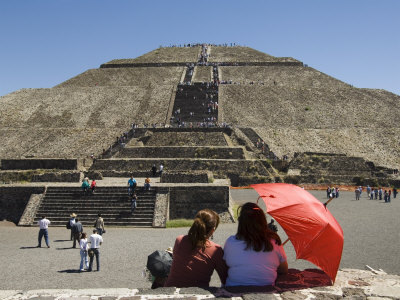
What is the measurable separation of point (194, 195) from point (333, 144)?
23156mm

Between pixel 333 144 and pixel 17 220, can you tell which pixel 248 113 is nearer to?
pixel 333 144

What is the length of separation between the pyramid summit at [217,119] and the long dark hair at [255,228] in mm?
23245

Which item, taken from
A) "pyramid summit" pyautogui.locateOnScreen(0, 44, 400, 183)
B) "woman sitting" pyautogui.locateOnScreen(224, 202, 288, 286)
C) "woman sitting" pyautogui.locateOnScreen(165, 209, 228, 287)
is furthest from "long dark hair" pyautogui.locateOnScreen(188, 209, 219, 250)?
"pyramid summit" pyautogui.locateOnScreen(0, 44, 400, 183)

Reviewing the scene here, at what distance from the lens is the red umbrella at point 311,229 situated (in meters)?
5.15

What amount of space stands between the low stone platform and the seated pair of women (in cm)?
16

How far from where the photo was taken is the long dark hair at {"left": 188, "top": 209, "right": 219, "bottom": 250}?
4.93 metres

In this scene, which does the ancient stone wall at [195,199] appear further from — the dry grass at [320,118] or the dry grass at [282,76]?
the dry grass at [282,76]

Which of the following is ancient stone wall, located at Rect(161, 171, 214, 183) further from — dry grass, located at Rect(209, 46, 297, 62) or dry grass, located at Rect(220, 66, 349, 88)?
dry grass, located at Rect(209, 46, 297, 62)

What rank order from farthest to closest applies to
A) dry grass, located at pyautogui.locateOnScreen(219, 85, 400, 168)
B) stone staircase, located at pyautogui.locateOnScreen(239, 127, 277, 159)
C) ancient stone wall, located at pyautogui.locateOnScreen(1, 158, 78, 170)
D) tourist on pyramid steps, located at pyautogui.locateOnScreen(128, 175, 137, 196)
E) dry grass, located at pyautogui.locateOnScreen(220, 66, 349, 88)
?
dry grass, located at pyautogui.locateOnScreen(220, 66, 349, 88) → dry grass, located at pyautogui.locateOnScreen(219, 85, 400, 168) → stone staircase, located at pyautogui.locateOnScreen(239, 127, 277, 159) → ancient stone wall, located at pyautogui.locateOnScreen(1, 158, 78, 170) → tourist on pyramid steps, located at pyautogui.locateOnScreen(128, 175, 137, 196)

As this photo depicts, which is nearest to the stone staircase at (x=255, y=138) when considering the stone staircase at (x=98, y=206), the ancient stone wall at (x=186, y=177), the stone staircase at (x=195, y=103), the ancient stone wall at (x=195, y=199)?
the stone staircase at (x=195, y=103)

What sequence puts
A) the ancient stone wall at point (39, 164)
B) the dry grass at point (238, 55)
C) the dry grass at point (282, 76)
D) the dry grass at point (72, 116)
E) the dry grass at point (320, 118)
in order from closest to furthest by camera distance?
1. the ancient stone wall at point (39, 164)
2. the dry grass at point (72, 116)
3. the dry grass at point (320, 118)
4. the dry grass at point (282, 76)
5. the dry grass at point (238, 55)

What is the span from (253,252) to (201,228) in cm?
63

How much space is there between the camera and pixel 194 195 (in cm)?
1853

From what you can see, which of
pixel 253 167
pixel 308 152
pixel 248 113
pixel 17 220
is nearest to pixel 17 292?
pixel 17 220
